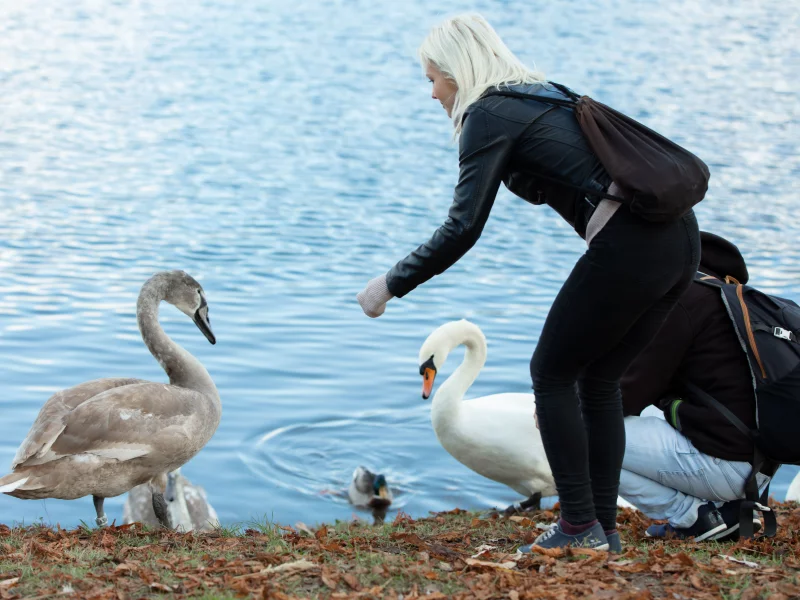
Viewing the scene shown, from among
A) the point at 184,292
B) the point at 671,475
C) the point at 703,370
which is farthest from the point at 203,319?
the point at 703,370

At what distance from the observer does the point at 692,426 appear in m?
5.21

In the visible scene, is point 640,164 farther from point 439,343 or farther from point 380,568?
point 439,343

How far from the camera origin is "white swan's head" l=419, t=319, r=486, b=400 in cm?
843

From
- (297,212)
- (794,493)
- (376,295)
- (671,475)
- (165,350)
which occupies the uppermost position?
(376,295)

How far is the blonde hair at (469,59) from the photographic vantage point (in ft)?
14.3

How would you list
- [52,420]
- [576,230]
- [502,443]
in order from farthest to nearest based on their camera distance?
[502,443]
[52,420]
[576,230]

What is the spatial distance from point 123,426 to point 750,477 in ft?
10.7

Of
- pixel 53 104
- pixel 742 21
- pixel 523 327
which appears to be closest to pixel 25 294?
pixel 523 327

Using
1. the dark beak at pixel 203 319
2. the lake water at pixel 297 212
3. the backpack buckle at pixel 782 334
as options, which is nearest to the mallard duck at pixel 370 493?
the lake water at pixel 297 212

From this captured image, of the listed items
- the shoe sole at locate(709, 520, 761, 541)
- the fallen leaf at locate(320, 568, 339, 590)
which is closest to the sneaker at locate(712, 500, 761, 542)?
the shoe sole at locate(709, 520, 761, 541)

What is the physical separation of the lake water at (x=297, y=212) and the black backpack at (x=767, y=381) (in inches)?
140

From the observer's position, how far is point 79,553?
16.7 ft

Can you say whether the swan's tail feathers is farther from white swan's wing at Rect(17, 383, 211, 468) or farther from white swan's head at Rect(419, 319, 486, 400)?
white swan's head at Rect(419, 319, 486, 400)

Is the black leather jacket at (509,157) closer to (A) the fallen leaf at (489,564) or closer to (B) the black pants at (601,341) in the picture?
(B) the black pants at (601,341)
